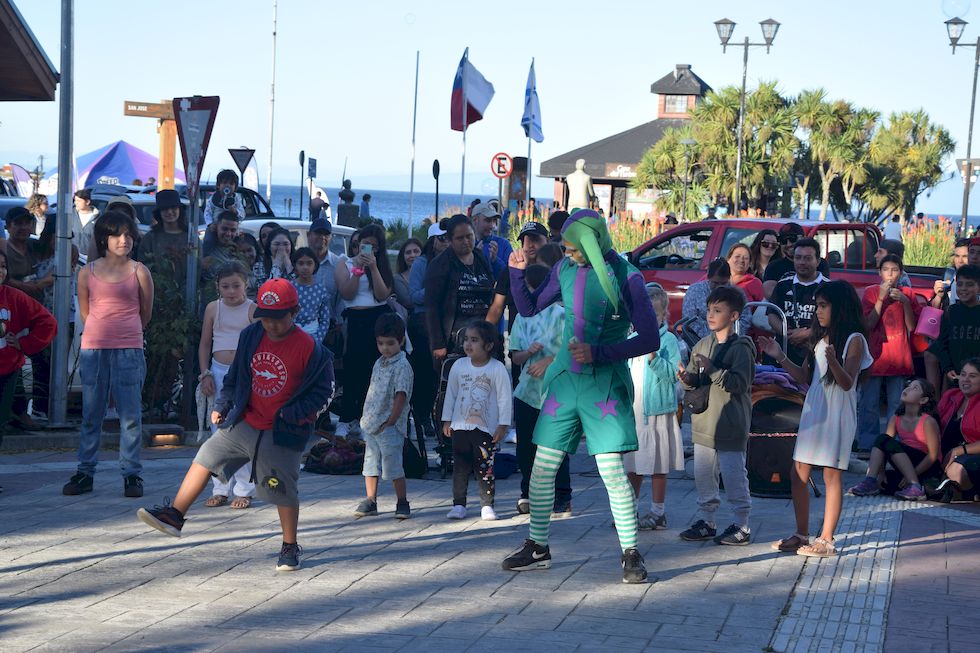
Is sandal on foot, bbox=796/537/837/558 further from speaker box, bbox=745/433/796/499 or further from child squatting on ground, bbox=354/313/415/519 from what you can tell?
child squatting on ground, bbox=354/313/415/519

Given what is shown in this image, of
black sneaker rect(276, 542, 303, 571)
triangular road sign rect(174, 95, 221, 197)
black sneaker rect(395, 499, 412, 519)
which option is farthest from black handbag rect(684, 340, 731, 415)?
triangular road sign rect(174, 95, 221, 197)

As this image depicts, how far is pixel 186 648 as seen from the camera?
5.27m

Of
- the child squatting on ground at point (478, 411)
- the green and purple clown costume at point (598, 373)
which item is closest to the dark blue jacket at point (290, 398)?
the green and purple clown costume at point (598, 373)

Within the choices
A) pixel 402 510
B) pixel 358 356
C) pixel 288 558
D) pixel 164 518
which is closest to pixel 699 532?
pixel 402 510

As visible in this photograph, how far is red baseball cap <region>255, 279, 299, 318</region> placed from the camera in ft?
21.5

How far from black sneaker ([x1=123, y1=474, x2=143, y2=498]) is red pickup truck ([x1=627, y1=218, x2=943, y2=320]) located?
7814 millimetres

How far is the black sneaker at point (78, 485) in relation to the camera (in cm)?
841

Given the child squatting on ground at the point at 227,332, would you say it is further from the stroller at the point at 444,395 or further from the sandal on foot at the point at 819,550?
the sandal on foot at the point at 819,550

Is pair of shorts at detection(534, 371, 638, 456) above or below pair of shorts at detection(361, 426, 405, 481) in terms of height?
above

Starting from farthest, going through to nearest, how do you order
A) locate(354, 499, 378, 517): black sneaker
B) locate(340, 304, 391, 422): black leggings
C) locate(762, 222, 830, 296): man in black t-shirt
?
locate(762, 222, 830, 296): man in black t-shirt → locate(340, 304, 391, 422): black leggings → locate(354, 499, 378, 517): black sneaker

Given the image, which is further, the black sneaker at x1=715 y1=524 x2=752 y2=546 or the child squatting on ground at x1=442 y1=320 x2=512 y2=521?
the child squatting on ground at x1=442 y1=320 x2=512 y2=521

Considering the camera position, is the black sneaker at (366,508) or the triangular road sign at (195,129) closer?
the black sneaker at (366,508)

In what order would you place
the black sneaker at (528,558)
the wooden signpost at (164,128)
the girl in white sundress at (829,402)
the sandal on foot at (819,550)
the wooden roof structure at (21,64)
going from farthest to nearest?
the wooden signpost at (164,128) < the wooden roof structure at (21,64) < the sandal on foot at (819,550) < the girl in white sundress at (829,402) < the black sneaker at (528,558)

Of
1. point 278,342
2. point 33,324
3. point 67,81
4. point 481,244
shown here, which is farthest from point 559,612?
point 67,81
